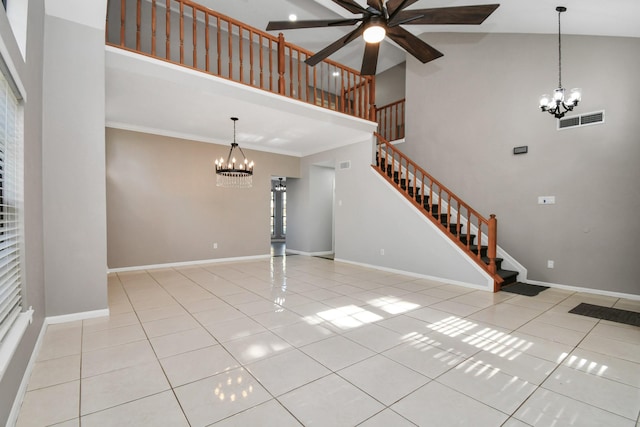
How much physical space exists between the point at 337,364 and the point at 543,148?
4948 millimetres

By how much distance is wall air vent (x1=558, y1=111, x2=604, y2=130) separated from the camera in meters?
4.38

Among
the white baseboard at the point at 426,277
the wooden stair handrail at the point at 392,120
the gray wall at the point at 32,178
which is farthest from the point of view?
the wooden stair handrail at the point at 392,120

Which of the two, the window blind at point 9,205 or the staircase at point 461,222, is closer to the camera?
the window blind at point 9,205

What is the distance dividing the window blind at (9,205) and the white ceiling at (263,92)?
1.95 metres

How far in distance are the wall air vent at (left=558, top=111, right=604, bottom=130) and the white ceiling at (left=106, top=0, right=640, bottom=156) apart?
108 centimetres

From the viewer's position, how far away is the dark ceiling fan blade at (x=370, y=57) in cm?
329

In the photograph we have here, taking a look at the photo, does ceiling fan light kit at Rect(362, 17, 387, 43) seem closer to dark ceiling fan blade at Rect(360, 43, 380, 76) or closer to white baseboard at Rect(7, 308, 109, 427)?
dark ceiling fan blade at Rect(360, 43, 380, 76)

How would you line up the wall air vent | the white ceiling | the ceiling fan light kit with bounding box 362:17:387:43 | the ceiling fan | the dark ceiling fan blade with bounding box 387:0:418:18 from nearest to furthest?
the dark ceiling fan blade with bounding box 387:0:418:18
the ceiling fan
the ceiling fan light kit with bounding box 362:17:387:43
the white ceiling
the wall air vent

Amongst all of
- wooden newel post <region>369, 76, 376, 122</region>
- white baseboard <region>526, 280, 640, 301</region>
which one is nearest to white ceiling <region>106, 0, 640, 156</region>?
wooden newel post <region>369, 76, 376, 122</region>

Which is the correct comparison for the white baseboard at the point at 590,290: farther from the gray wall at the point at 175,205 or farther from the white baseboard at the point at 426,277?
the gray wall at the point at 175,205

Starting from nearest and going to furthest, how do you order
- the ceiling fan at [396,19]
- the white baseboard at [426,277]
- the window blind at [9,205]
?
the window blind at [9,205] → the ceiling fan at [396,19] → the white baseboard at [426,277]

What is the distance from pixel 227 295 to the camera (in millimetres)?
4242

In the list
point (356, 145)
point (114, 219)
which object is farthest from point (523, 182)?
point (114, 219)

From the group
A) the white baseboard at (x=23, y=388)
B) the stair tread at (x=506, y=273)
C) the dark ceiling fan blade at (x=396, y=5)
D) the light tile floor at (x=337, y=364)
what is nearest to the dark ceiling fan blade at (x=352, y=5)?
the dark ceiling fan blade at (x=396, y=5)
